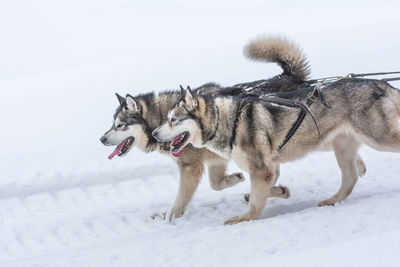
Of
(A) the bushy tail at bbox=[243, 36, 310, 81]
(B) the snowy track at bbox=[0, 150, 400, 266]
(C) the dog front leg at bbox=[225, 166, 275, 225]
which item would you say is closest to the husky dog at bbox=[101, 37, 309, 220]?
(A) the bushy tail at bbox=[243, 36, 310, 81]

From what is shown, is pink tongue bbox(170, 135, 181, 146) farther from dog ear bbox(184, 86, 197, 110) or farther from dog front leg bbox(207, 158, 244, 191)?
dog front leg bbox(207, 158, 244, 191)

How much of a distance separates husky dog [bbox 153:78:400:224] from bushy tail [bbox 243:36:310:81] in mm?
868

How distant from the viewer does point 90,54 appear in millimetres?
14680

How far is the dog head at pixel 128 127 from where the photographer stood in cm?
513

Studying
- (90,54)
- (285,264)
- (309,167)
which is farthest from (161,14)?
(285,264)

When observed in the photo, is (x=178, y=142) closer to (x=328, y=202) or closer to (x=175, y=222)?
(x=175, y=222)

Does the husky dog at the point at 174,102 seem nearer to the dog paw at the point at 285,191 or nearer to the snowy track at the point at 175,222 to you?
the dog paw at the point at 285,191

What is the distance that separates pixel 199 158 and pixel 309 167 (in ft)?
6.03

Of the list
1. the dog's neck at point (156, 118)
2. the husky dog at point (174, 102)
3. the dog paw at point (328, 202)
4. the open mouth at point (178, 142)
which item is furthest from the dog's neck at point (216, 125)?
the dog paw at point (328, 202)

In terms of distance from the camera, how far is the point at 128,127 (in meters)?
5.15

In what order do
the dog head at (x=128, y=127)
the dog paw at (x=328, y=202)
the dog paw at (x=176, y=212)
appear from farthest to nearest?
the dog head at (x=128, y=127) → the dog paw at (x=176, y=212) → the dog paw at (x=328, y=202)

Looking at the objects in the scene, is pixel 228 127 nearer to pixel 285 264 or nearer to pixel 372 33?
pixel 285 264

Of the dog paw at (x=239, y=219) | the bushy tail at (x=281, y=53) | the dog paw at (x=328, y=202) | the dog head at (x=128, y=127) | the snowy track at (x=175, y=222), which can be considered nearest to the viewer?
the snowy track at (x=175, y=222)

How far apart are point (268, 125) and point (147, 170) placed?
2.39 metres
